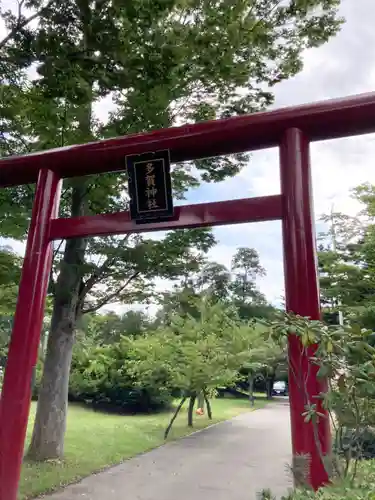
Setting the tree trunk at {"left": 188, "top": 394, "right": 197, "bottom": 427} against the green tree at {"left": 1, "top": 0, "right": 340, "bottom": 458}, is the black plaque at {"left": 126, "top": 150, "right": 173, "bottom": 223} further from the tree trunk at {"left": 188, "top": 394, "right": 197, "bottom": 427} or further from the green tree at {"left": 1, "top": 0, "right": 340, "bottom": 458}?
the tree trunk at {"left": 188, "top": 394, "right": 197, "bottom": 427}

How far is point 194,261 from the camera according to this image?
21.0 feet

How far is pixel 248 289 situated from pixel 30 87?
4.32 m

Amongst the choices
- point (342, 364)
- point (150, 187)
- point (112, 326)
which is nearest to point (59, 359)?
point (150, 187)

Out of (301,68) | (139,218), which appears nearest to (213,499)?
(139,218)

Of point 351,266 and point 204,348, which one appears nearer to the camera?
point 351,266

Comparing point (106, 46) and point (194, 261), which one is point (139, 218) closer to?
point (106, 46)

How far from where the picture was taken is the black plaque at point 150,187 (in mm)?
3114

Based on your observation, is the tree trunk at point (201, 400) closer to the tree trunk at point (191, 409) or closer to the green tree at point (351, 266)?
the tree trunk at point (191, 409)

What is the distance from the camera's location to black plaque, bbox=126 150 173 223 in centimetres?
311

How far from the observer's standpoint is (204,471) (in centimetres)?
516

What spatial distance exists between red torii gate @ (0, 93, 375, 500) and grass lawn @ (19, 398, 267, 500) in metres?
1.98

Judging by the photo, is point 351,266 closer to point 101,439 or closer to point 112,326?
point 101,439

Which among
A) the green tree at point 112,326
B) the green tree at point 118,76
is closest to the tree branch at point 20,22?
the green tree at point 118,76

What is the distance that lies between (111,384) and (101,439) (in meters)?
2.89
